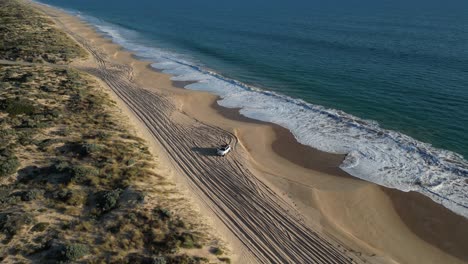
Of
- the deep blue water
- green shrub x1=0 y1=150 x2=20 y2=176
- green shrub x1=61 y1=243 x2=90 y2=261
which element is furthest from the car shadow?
the deep blue water

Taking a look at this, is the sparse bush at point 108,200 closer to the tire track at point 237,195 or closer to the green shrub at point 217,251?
the tire track at point 237,195

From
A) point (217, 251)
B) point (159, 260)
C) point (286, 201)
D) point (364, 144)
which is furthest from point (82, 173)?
point (364, 144)

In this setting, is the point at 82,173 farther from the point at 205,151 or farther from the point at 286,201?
the point at 286,201

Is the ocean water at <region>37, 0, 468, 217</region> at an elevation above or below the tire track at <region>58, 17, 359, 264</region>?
above

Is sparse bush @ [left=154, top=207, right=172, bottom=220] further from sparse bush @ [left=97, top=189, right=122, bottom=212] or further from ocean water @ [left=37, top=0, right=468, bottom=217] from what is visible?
ocean water @ [left=37, top=0, right=468, bottom=217]

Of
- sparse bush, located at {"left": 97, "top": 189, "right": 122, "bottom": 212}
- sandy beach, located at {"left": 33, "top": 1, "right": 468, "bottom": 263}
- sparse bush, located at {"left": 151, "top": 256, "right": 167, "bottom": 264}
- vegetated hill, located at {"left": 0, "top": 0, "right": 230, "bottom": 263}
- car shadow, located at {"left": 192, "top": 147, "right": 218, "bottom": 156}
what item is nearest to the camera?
sparse bush, located at {"left": 151, "top": 256, "right": 167, "bottom": 264}

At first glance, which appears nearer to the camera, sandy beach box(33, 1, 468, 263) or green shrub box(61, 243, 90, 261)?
green shrub box(61, 243, 90, 261)

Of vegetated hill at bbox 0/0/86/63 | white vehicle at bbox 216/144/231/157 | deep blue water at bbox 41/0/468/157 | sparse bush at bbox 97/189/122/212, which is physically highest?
deep blue water at bbox 41/0/468/157
